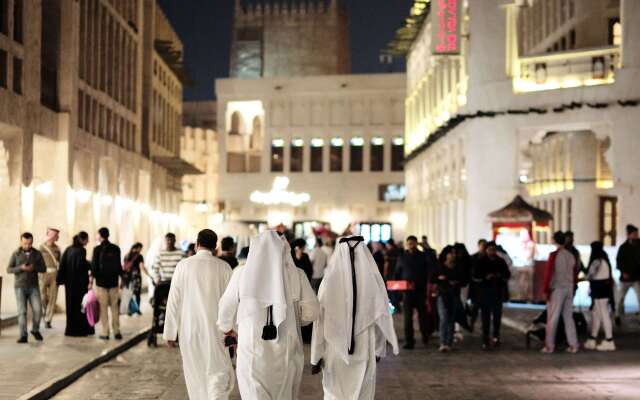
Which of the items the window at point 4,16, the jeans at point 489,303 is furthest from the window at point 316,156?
the jeans at point 489,303

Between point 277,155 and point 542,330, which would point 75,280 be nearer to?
point 542,330

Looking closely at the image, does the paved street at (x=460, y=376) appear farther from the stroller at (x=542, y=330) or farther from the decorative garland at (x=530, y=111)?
the decorative garland at (x=530, y=111)

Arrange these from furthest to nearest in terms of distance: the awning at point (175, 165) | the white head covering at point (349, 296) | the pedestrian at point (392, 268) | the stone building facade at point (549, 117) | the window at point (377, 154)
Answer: the window at point (377, 154)
the awning at point (175, 165)
the stone building facade at point (549, 117)
the pedestrian at point (392, 268)
the white head covering at point (349, 296)

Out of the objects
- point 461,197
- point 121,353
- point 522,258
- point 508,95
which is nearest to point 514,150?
point 508,95

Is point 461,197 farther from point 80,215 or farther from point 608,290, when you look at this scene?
point 608,290

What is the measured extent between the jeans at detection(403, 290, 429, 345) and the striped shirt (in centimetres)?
404

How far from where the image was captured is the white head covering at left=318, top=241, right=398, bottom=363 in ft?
32.3

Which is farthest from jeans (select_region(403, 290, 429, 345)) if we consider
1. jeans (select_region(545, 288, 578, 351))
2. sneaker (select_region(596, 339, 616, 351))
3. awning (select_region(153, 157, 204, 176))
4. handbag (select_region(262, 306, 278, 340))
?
awning (select_region(153, 157, 204, 176))

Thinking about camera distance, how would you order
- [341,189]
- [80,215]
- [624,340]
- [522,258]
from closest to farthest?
[624,340] → [522,258] → [80,215] → [341,189]

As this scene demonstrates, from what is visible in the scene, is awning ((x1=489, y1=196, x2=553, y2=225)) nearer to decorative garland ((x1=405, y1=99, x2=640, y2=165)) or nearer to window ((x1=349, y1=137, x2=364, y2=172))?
decorative garland ((x1=405, y1=99, x2=640, y2=165))

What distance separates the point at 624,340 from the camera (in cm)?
1941

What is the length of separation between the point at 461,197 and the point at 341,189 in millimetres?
37532

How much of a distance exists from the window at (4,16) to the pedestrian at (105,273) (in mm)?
5272

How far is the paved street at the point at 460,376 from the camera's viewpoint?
12844mm
